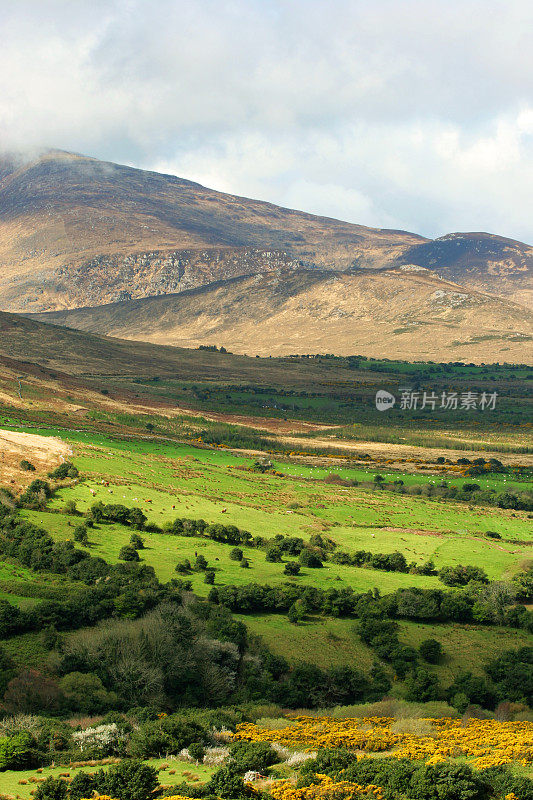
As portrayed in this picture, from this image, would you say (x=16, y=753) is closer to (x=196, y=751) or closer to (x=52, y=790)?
(x=52, y=790)

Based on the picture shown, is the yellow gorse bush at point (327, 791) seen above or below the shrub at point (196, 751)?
above

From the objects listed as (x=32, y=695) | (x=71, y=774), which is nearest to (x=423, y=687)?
(x=32, y=695)

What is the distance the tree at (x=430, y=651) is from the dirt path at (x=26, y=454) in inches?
1602

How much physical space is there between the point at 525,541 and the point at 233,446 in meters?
62.0

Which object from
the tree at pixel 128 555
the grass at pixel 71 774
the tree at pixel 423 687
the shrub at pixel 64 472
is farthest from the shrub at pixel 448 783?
the shrub at pixel 64 472

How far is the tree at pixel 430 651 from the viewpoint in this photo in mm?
47556

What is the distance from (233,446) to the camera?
127812mm

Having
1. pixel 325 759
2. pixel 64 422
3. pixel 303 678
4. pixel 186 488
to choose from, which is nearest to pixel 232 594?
pixel 303 678

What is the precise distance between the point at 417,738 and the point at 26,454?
194ft

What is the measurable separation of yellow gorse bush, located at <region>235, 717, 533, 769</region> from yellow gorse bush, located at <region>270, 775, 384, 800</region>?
3477 millimetres

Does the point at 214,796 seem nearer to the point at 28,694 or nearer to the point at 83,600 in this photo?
the point at 28,694

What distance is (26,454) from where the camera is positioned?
78.8m

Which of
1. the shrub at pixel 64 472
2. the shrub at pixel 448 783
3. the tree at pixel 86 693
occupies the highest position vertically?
the shrub at pixel 64 472

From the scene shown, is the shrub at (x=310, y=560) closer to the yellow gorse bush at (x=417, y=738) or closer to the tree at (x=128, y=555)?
the tree at (x=128, y=555)
